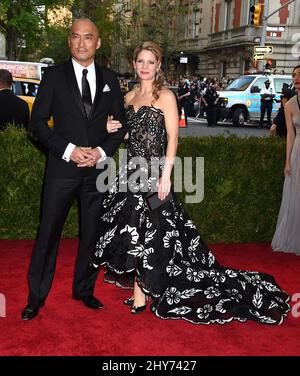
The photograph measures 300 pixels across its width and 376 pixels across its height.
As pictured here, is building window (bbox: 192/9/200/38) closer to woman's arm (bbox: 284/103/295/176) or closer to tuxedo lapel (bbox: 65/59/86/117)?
woman's arm (bbox: 284/103/295/176)

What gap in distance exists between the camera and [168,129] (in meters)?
3.67

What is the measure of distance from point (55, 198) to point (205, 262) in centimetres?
151

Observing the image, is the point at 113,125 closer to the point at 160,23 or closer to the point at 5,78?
the point at 5,78

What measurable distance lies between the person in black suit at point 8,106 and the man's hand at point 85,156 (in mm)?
3309

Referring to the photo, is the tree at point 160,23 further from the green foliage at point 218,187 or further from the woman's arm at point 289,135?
the woman's arm at point 289,135

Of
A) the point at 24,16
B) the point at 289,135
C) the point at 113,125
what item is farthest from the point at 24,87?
the point at 113,125

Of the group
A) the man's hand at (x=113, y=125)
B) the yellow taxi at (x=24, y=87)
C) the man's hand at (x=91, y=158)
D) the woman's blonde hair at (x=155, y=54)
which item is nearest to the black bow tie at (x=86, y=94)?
the man's hand at (x=113, y=125)

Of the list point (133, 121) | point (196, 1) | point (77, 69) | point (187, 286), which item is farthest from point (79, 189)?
point (196, 1)

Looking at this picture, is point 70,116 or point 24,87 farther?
point 24,87

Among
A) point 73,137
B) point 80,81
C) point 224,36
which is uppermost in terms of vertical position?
point 224,36

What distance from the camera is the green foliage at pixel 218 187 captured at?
5582 mm

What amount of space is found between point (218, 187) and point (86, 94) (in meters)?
2.75

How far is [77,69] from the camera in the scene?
3586mm
